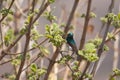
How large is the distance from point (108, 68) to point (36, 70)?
6.97ft

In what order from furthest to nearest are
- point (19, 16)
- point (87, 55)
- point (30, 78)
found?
point (19, 16) < point (30, 78) < point (87, 55)

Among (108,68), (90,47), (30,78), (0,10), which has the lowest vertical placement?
(108,68)

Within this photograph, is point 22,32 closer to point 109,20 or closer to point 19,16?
point 109,20

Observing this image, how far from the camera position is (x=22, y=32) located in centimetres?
154

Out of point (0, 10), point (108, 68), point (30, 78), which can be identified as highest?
point (0, 10)

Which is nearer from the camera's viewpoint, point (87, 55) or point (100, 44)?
point (87, 55)

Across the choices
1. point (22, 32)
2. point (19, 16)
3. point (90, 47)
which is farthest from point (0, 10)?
point (19, 16)

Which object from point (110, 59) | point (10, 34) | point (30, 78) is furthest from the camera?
point (110, 59)

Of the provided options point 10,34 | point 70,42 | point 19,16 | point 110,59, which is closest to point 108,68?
point 110,59

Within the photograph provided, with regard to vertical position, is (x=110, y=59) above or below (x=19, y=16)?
below

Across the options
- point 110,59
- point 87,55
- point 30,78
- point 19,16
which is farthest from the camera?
point 110,59

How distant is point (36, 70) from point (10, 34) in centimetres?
26

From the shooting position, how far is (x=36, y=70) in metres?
1.52

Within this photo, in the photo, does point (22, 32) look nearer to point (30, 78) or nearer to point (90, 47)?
point (30, 78)
